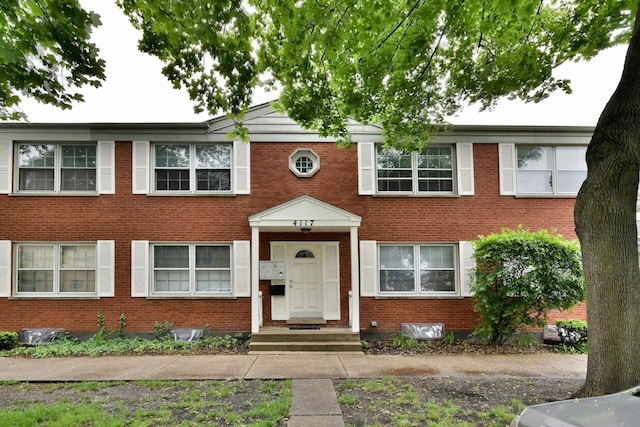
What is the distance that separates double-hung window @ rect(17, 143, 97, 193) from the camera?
10031 millimetres

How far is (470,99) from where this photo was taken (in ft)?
26.9

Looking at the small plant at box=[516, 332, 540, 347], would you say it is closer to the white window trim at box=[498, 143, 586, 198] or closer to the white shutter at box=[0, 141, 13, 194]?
the white window trim at box=[498, 143, 586, 198]

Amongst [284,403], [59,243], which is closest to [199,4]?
[284,403]

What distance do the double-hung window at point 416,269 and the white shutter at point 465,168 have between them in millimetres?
1569

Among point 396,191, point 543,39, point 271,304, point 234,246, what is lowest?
point 271,304

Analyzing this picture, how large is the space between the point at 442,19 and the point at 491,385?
20.3 feet

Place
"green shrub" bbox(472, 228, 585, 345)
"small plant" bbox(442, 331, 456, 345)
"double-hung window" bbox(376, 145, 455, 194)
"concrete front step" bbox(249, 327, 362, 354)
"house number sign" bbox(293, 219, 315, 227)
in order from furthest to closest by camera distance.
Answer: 1. "double-hung window" bbox(376, 145, 455, 194)
2. "small plant" bbox(442, 331, 456, 345)
3. "house number sign" bbox(293, 219, 315, 227)
4. "concrete front step" bbox(249, 327, 362, 354)
5. "green shrub" bbox(472, 228, 585, 345)

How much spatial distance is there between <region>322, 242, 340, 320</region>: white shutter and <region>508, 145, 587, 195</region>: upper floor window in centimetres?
528

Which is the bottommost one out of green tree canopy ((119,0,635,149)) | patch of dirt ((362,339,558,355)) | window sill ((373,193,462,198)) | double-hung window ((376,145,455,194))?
patch of dirt ((362,339,558,355))

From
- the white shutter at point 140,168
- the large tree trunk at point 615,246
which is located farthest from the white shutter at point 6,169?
the large tree trunk at point 615,246

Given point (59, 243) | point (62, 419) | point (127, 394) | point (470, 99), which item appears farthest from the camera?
point (59, 243)

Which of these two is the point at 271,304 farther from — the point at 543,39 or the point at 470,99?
the point at 543,39

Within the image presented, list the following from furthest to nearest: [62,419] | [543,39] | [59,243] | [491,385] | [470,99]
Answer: [59,243] → [470,99] → [543,39] → [491,385] → [62,419]

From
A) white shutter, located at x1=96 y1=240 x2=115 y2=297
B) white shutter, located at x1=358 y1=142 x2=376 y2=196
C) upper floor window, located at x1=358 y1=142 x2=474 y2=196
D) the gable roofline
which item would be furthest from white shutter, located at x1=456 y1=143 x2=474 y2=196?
white shutter, located at x1=96 y1=240 x2=115 y2=297
